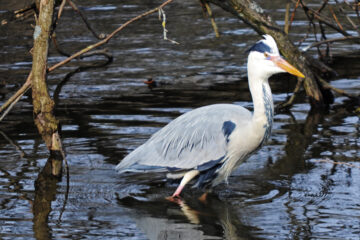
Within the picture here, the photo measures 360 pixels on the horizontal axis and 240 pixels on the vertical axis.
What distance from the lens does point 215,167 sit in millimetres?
6508

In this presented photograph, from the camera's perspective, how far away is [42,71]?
20.7 feet

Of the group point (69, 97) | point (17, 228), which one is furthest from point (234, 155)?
point (69, 97)

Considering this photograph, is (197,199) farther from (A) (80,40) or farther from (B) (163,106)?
(A) (80,40)

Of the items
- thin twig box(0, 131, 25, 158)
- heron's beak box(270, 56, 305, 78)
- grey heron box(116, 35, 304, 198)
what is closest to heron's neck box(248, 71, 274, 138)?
grey heron box(116, 35, 304, 198)

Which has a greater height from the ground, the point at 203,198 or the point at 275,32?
the point at 275,32

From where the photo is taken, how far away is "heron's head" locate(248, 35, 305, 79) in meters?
6.23

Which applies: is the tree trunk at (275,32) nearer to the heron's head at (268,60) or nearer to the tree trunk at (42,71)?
the heron's head at (268,60)

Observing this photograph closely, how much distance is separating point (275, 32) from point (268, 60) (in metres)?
2.51

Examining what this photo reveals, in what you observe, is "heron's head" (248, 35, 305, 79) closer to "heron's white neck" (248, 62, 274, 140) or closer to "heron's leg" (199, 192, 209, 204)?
"heron's white neck" (248, 62, 274, 140)

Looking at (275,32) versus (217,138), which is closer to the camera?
(217,138)

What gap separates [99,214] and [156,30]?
8.81 meters

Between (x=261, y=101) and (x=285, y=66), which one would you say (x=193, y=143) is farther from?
(x=285, y=66)

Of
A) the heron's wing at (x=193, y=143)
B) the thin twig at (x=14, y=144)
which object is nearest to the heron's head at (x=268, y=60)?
the heron's wing at (x=193, y=143)

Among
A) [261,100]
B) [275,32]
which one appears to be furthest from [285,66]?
[275,32]
